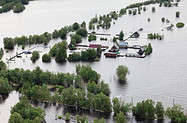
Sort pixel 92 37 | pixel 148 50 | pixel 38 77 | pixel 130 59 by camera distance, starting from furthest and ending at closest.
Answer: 1. pixel 92 37
2. pixel 148 50
3. pixel 130 59
4. pixel 38 77

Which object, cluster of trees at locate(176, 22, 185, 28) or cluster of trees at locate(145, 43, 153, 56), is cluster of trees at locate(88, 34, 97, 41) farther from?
cluster of trees at locate(176, 22, 185, 28)

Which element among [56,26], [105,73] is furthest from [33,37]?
[105,73]

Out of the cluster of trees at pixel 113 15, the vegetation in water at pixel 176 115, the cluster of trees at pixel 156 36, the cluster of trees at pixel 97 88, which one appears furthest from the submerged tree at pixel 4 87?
the cluster of trees at pixel 113 15

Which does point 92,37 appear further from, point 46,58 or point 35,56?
point 35,56

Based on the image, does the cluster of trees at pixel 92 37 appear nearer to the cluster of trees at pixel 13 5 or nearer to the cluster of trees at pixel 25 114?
the cluster of trees at pixel 25 114

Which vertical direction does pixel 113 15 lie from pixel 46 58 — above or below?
above

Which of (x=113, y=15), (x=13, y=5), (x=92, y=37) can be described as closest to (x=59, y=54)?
(x=92, y=37)
